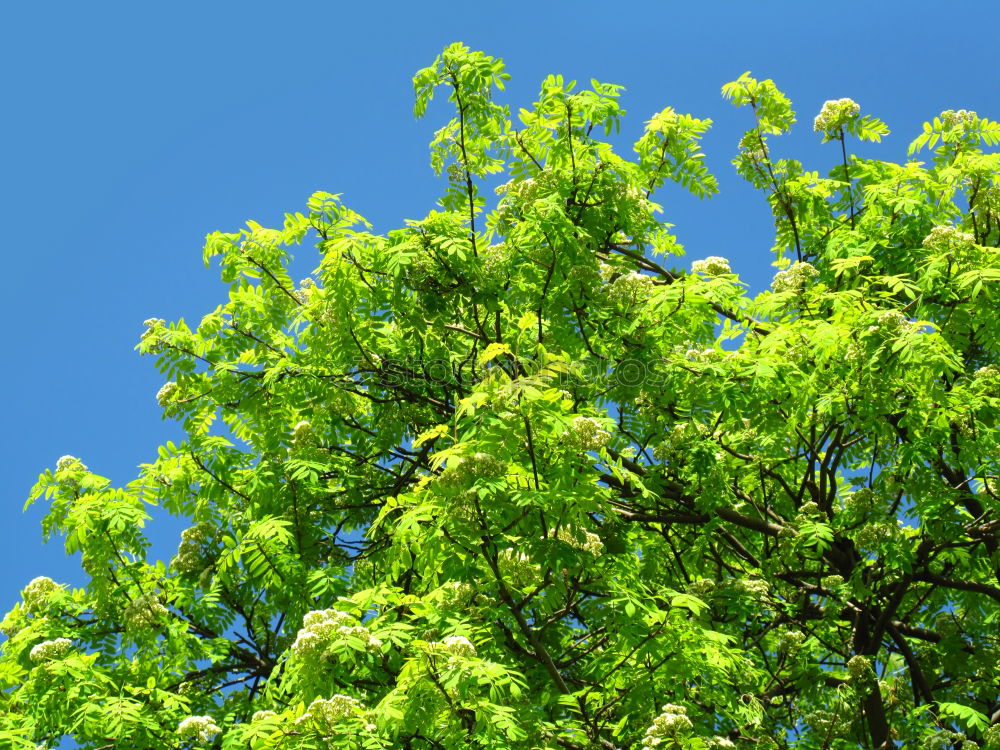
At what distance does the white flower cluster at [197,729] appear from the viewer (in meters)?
7.99

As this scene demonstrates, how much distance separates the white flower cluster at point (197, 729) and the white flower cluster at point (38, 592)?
3301 mm

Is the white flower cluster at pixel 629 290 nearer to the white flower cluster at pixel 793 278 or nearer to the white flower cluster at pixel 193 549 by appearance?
the white flower cluster at pixel 793 278

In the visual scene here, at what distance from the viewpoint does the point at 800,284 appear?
430 inches

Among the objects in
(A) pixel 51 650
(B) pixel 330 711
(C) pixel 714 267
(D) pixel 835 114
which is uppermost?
(D) pixel 835 114

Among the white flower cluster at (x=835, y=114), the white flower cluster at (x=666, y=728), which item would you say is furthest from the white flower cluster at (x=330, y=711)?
the white flower cluster at (x=835, y=114)

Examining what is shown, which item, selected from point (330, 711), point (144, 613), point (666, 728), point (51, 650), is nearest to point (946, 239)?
point (666, 728)

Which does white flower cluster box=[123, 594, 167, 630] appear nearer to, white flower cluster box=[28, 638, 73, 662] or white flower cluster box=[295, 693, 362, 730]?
white flower cluster box=[28, 638, 73, 662]

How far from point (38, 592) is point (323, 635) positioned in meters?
4.94

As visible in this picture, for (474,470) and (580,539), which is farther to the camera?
(580,539)

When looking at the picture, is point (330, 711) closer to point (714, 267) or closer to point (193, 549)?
point (193, 549)

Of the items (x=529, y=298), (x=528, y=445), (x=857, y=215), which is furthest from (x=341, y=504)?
(x=857, y=215)

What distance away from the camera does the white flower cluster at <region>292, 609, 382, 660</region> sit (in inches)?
279

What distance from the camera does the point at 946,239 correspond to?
10.3m

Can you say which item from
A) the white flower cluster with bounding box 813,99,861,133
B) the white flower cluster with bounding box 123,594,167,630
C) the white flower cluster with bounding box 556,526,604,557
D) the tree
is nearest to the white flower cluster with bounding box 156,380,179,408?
the tree
